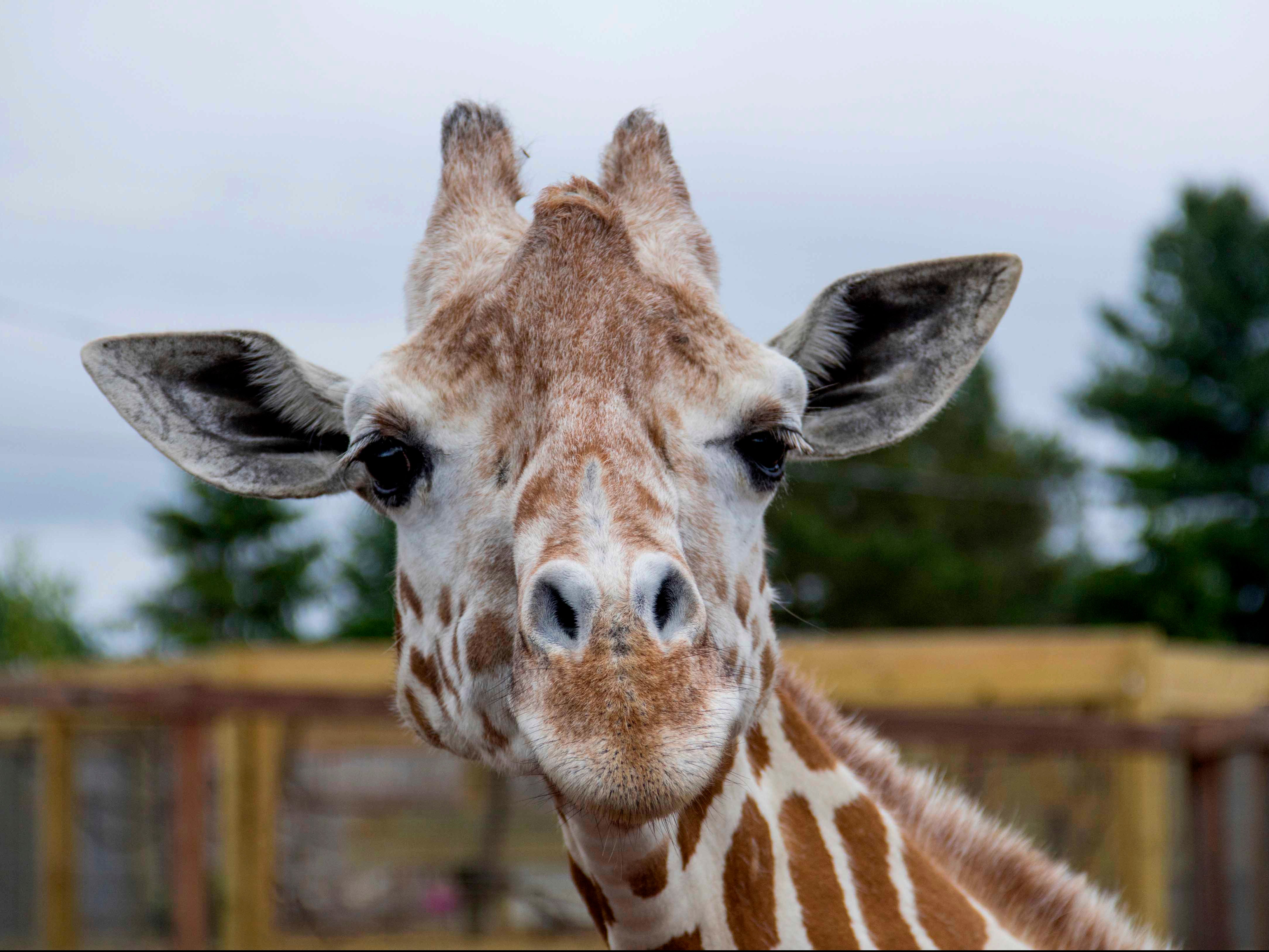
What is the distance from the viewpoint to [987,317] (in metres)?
2.55

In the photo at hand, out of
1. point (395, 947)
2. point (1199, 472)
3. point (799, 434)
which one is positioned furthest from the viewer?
point (1199, 472)

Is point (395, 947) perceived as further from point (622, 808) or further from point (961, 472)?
point (961, 472)

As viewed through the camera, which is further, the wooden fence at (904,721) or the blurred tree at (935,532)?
the blurred tree at (935,532)

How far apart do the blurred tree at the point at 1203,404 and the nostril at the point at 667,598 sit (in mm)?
27598

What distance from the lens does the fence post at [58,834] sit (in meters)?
7.77

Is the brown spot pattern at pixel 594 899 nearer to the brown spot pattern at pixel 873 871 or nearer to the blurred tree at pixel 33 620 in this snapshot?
the brown spot pattern at pixel 873 871

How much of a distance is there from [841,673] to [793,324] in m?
7.06

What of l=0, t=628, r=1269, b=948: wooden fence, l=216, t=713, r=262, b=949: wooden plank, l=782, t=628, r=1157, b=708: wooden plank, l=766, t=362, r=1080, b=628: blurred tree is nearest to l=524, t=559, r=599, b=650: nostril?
l=0, t=628, r=1269, b=948: wooden fence

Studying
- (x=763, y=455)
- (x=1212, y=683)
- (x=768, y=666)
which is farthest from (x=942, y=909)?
(x=1212, y=683)

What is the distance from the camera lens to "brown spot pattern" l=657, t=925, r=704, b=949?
233cm

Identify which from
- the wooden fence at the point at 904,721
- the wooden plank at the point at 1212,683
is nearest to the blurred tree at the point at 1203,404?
the wooden plank at the point at 1212,683

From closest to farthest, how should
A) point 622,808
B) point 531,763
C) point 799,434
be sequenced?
point 622,808 < point 531,763 < point 799,434

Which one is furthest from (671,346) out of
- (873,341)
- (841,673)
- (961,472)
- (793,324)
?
(961,472)

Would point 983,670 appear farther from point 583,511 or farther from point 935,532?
point 935,532
